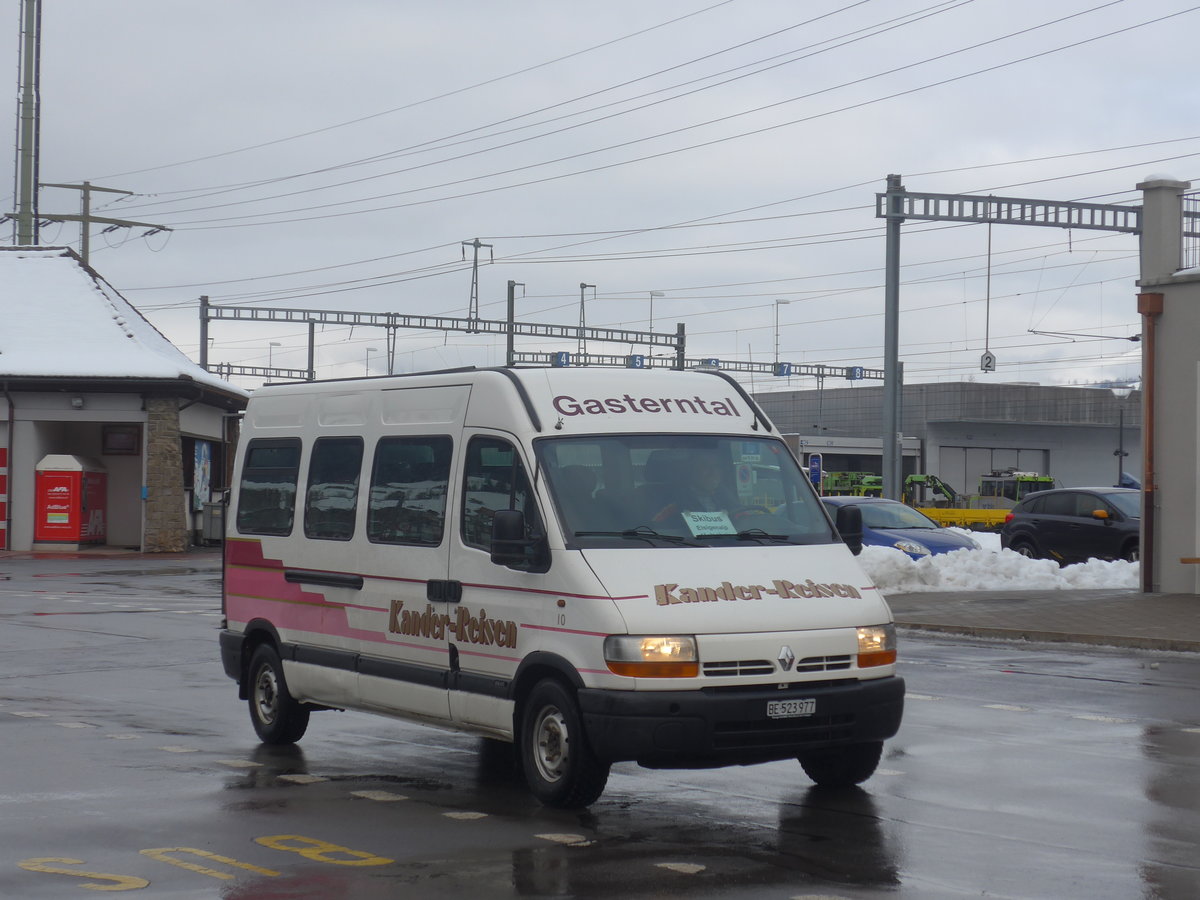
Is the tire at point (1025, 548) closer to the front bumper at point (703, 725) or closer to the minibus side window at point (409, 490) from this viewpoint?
the minibus side window at point (409, 490)

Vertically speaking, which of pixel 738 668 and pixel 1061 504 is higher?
pixel 1061 504

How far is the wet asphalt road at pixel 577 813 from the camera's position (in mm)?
6727

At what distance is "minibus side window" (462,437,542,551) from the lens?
28.6ft

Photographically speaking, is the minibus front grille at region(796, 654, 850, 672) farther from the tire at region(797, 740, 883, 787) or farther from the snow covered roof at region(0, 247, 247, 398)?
the snow covered roof at region(0, 247, 247, 398)

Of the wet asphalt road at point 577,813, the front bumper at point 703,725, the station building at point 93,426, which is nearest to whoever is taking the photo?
the wet asphalt road at point 577,813

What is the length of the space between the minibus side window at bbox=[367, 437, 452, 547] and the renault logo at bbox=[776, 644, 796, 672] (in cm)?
228

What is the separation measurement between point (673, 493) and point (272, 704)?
3.60 m

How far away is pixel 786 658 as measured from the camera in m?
7.95

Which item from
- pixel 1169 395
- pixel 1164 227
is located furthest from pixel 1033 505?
pixel 1164 227

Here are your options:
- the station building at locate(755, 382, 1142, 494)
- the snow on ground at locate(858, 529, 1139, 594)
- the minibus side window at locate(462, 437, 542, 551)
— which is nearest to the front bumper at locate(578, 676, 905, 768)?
the minibus side window at locate(462, 437, 542, 551)

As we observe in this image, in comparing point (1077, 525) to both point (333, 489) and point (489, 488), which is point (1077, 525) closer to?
point (333, 489)

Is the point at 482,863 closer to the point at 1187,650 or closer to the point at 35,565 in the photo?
the point at 1187,650

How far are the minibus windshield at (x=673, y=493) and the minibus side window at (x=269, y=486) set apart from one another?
110 inches

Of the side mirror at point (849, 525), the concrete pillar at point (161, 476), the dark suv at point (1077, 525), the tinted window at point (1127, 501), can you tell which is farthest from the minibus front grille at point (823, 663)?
the concrete pillar at point (161, 476)
